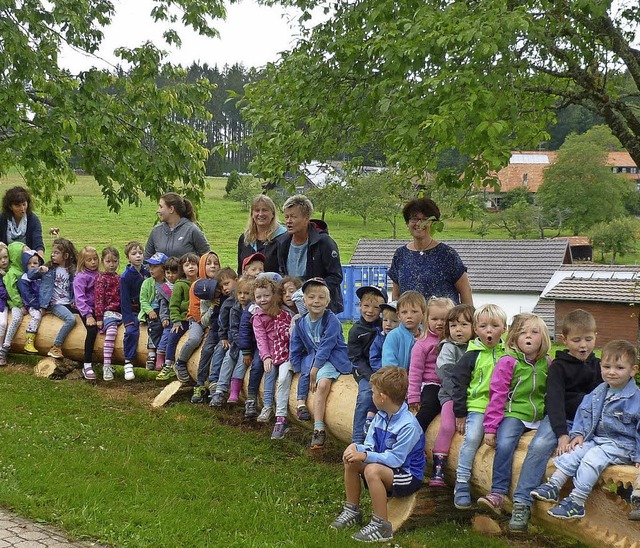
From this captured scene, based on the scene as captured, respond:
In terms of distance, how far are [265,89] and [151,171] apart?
2.67 meters

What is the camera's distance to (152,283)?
915 cm

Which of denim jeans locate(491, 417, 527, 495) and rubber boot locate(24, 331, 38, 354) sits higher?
denim jeans locate(491, 417, 527, 495)

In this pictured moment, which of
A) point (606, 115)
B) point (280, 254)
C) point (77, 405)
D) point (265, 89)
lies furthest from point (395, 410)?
point (265, 89)

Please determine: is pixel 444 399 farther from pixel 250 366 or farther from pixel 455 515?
pixel 250 366

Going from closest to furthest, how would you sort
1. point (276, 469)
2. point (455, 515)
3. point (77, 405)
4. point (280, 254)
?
point (455, 515) → point (276, 469) → point (280, 254) → point (77, 405)

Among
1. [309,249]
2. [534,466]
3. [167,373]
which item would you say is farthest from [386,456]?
[167,373]

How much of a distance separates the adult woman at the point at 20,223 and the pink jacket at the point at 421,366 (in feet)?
20.0

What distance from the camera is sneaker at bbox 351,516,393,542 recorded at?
518 centimetres

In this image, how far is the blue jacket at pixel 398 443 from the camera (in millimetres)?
5227

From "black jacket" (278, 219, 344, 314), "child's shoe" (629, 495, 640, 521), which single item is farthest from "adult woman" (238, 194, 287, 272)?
"child's shoe" (629, 495, 640, 521)

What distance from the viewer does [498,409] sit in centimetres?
534

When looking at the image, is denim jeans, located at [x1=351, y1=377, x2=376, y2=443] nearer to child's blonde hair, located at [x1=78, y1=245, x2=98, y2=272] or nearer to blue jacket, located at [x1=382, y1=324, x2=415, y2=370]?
blue jacket, located at [x1=382, y1=324, x2=415, y2=370]

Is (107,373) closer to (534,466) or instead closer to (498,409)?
(498,409)

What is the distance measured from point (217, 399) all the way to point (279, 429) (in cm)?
112
